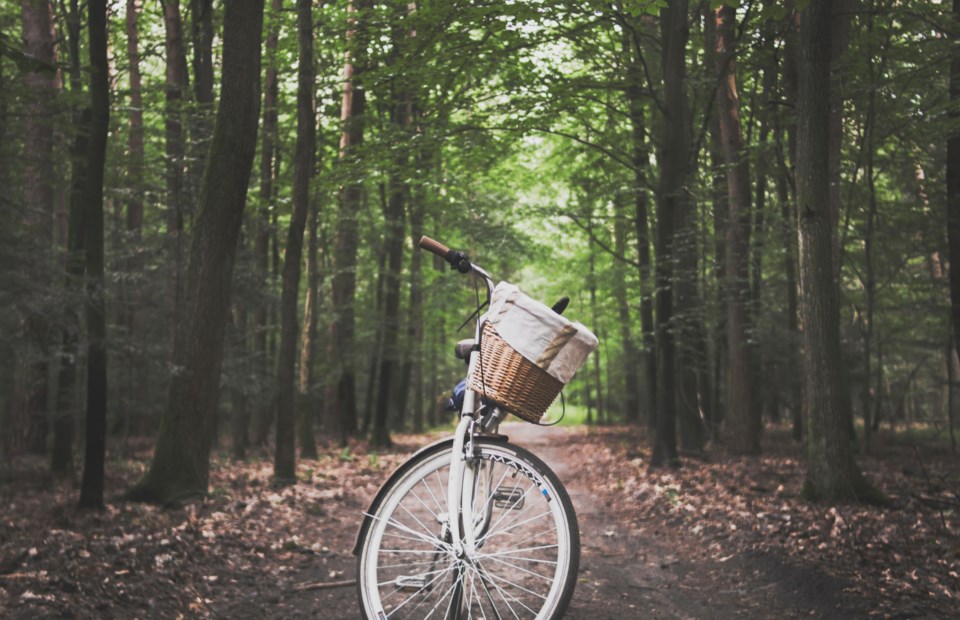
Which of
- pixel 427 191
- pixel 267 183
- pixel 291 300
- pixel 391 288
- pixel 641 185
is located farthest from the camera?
pixel 391 288

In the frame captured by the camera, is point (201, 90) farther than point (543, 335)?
Yes

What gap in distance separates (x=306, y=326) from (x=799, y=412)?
10.7m

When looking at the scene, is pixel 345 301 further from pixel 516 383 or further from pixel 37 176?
pixel 516 383

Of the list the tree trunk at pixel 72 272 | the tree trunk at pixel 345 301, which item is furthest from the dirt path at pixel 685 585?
the tree trunk at pixel 345 301

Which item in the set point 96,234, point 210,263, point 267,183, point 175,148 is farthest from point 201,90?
point 96,234

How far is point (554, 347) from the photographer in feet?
11.0

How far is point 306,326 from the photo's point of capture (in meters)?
15.1

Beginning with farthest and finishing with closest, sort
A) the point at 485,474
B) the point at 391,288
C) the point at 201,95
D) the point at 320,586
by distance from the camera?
1. the point at 391,288
2. the point at 201,95
3. the point at 320,586
4. the point at 485,474

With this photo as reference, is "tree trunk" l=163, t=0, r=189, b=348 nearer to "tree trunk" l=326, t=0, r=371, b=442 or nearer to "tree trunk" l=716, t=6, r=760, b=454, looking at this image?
"tree trunk" l=326, t=0, r=371, b=442

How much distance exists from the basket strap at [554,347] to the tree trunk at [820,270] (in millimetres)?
4916

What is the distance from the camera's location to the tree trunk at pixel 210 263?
26.4 feet

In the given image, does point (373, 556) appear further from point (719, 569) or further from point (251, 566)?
point (719, 569)

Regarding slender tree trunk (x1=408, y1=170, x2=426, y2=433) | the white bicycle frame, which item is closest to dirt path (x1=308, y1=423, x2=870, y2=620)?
the white bicycle frame

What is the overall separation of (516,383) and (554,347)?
0.23 m
